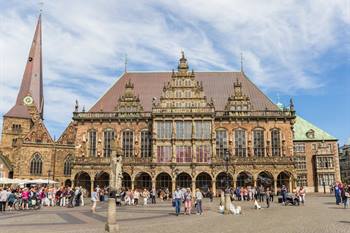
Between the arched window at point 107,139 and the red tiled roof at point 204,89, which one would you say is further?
the red tiled roof at point 204,89

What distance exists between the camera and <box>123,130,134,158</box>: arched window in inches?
1779

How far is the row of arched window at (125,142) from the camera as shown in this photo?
45250mm

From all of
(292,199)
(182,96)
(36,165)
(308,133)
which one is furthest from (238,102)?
(36,165)

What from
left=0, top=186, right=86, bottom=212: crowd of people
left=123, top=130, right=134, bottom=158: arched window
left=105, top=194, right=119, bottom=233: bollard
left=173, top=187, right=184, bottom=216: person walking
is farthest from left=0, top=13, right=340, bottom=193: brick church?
left=105, top=194, right=119, bottom=233: bollard

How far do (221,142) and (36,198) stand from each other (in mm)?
25152

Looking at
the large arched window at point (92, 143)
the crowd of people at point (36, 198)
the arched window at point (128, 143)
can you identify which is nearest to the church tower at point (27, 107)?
the large arched window at point (92, 143)

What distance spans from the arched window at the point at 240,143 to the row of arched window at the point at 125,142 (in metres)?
10.6

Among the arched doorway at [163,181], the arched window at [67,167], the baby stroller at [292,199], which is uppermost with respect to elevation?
the arched window at [67,167]

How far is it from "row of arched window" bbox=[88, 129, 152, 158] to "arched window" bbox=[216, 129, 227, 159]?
825 centimetres

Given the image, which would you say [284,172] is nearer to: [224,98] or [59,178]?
[224,98]

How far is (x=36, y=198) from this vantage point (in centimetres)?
2491

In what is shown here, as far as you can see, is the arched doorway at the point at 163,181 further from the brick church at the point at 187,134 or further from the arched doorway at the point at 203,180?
the arched doorway at the point at 203,180

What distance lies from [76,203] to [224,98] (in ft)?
87.4

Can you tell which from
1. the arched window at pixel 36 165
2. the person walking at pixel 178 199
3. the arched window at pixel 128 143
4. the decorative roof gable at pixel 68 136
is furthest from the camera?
the decorative roof gable at pixel 68 136
